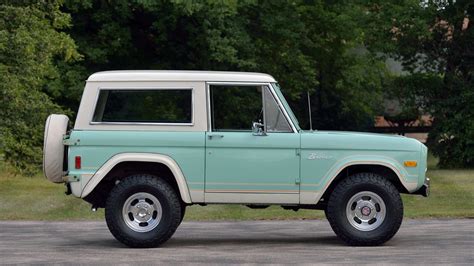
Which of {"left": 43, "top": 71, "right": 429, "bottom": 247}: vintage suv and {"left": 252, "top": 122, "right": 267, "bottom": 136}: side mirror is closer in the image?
{"left": 43, "top": 71, "right": 429, "bottom": 247}: vintage suv

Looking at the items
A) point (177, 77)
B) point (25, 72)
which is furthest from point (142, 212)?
point (25, 72)

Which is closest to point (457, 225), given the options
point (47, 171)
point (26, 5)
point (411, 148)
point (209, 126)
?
point (411, 148)

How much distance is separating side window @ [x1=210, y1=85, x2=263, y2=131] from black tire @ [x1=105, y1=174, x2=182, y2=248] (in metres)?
1.04

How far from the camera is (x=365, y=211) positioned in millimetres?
14750

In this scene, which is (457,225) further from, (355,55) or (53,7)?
(355,55)

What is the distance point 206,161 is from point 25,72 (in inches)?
529

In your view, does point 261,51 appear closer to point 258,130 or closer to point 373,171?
point 373,171

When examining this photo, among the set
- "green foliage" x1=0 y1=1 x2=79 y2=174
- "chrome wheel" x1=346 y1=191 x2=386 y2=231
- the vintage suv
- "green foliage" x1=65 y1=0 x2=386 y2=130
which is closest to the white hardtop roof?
the vintage suv

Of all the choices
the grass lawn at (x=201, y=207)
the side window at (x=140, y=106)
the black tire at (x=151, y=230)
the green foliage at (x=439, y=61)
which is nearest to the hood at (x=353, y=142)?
the side window at (x=140, y=106)

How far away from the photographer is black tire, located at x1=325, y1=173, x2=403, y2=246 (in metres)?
14.6

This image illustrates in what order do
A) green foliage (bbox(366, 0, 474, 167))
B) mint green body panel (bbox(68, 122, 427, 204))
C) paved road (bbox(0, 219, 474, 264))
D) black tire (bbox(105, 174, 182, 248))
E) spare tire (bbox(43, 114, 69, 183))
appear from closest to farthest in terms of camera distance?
paved road (bbox(0, 219, 474, 264)), black tire (bbox(105, 174, 182, 248)), mint green body panel (bbox(68, 122, 427, 204)), spare tire (bbox(43, 114, 69, 183)), green foliage (bbox(366, 0, 474, 167))

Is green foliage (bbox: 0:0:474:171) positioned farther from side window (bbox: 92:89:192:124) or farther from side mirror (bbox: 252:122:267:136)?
side mirror (bbox: 252:122:267:136)

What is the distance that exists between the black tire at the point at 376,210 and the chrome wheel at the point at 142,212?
207cm

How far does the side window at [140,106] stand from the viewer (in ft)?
48.6
